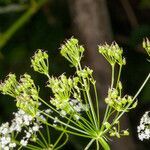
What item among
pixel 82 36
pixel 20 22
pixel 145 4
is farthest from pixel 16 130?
pixel 145 4

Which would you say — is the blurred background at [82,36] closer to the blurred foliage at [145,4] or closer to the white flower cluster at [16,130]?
the blurred foliage at [145,4]

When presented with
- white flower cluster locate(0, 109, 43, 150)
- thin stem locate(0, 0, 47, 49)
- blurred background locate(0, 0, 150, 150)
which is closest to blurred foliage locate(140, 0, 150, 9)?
blurred background locate(0, 0, 150, 150)

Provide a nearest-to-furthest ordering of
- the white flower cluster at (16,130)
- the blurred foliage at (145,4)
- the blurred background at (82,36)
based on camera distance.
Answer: the white flower cluster at (16,130)
the blurred background at (82,36)
the blurred foliage at (145,4)

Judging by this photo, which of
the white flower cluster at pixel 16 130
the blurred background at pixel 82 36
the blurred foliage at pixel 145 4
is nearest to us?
the white flower cluster at pixel 16 130

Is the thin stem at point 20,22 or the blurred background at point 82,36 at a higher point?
the thin stem at point 20,22

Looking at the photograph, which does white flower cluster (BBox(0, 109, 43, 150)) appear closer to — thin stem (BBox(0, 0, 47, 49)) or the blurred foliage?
thin stem (BBox(0, 0, 47, 49))

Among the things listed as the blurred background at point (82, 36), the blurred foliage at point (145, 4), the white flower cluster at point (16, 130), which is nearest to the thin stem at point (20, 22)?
the blurred background at point (82, 36)

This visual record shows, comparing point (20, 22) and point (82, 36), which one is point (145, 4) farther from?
point (20, 22)

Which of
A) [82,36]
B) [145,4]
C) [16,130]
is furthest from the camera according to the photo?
[145,4]

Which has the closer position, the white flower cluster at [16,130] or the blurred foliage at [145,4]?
the white flower cluster at [16,130]

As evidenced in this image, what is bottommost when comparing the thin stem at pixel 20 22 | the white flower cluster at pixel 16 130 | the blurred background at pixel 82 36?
the white flower cluster at pixel 16 130
